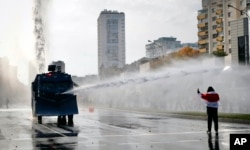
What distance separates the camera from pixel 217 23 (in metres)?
116

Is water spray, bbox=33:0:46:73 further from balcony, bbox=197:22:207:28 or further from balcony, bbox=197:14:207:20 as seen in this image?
balcony, bbox=197:14:207:20

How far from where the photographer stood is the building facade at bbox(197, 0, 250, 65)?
4101 inches

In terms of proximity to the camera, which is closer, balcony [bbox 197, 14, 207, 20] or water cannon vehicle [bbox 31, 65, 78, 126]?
water cannon vehicle [bbox 31, 65, 78, 126]

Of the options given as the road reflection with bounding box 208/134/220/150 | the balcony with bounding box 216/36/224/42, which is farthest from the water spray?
the balcony with bounding box 216/36/224/42

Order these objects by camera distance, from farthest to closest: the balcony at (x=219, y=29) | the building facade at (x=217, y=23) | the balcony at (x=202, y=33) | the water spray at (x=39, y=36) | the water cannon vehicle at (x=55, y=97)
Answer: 1. the balcony at (x=202, y=33)
2. the balcony at (x=219, y=29)
3. the building facade at (x=217, y=23)
4. the water spray at (x=39, y=36)
5. the water cannon vehicle at (x=55, y=97)

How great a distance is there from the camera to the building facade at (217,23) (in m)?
104

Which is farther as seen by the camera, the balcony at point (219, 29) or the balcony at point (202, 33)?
the balcony at point (202, 33)

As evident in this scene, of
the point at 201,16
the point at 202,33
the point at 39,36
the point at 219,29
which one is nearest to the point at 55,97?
the point at 39,36

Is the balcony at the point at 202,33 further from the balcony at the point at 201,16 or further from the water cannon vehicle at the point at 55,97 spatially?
the water cannon vehicle at the point at 55,97

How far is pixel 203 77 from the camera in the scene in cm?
4662

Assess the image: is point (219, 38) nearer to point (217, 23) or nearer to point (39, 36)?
point (217, 23)

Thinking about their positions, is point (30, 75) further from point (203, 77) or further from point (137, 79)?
point (137, 79)

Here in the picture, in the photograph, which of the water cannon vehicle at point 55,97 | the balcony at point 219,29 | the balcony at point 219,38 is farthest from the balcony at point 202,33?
the water cannon vehicle at point 55,97

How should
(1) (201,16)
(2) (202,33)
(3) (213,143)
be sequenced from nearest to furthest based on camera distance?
1. (3) (213,143)
2. (2) (202,33)
3. (1) (201,16)
